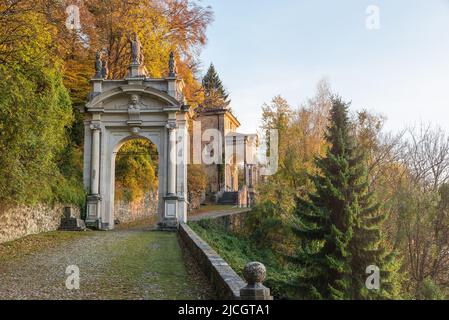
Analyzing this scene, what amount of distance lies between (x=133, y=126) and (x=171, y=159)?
2.23 meters

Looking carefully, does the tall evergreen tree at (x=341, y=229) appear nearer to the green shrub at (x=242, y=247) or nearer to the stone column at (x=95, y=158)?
the green shrub at (x=242, y=247)

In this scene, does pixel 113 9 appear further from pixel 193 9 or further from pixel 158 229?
pixel 158 229

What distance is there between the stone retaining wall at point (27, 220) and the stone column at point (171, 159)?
4451 millimetres

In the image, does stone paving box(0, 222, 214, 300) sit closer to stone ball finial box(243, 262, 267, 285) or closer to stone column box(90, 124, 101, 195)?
stone ball finial box(243, 262, 267, 285)

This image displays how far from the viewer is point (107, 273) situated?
332 inches

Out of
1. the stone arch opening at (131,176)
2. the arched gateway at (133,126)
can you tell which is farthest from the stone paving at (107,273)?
the stone arch opening at (131,176)

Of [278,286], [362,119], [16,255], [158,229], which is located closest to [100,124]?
[158,229]

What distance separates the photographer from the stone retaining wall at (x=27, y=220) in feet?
42.3

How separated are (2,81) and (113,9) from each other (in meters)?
14.9

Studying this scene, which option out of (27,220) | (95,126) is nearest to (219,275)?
(27,220)

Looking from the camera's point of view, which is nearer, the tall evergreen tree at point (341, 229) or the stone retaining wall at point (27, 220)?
the tall evergreen tree at point (341, 229)

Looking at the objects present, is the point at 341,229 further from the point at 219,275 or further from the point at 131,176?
the point at 131,176

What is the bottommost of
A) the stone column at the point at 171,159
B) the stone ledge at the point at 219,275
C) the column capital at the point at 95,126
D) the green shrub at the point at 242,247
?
the green shrub at the point at 242,247

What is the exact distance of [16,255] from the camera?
1061cm
